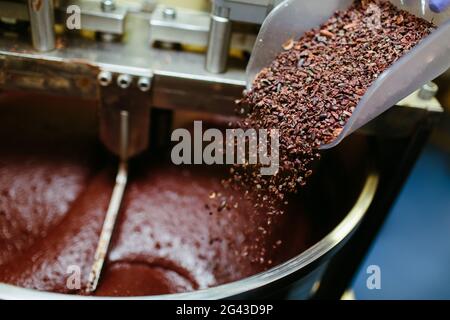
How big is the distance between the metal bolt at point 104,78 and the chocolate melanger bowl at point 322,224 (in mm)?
604

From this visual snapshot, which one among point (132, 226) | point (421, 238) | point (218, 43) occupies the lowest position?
point (421, 238)

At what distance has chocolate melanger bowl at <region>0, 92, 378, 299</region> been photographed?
0.90 metres

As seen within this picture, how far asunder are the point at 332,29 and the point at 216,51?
325mm

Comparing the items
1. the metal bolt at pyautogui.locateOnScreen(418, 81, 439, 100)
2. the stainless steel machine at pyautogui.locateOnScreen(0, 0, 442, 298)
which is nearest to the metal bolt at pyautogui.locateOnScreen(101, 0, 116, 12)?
the stainless steel machine at pyautogui.locateOnScreen(0, 0, 442, 298)

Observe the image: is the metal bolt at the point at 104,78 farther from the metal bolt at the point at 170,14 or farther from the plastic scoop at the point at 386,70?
the plastic scoop at the point at 386,70

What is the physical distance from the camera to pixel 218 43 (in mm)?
1291

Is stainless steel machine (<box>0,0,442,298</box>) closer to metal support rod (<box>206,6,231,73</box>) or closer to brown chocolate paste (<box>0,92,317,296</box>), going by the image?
metal support rod (<box>206,6,231,73</box>)

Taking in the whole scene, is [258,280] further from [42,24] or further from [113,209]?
[42,24]

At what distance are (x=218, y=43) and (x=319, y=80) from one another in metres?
0.36

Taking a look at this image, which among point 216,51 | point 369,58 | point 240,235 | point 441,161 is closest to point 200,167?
point 240,235

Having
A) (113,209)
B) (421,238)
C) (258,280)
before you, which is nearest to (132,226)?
(113,209)

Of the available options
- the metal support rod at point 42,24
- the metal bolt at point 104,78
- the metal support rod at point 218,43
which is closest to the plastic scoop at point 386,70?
the metal support rod at point 218,43

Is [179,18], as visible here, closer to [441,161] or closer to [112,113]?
[112,113]

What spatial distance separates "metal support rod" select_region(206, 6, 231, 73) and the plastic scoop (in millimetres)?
165
